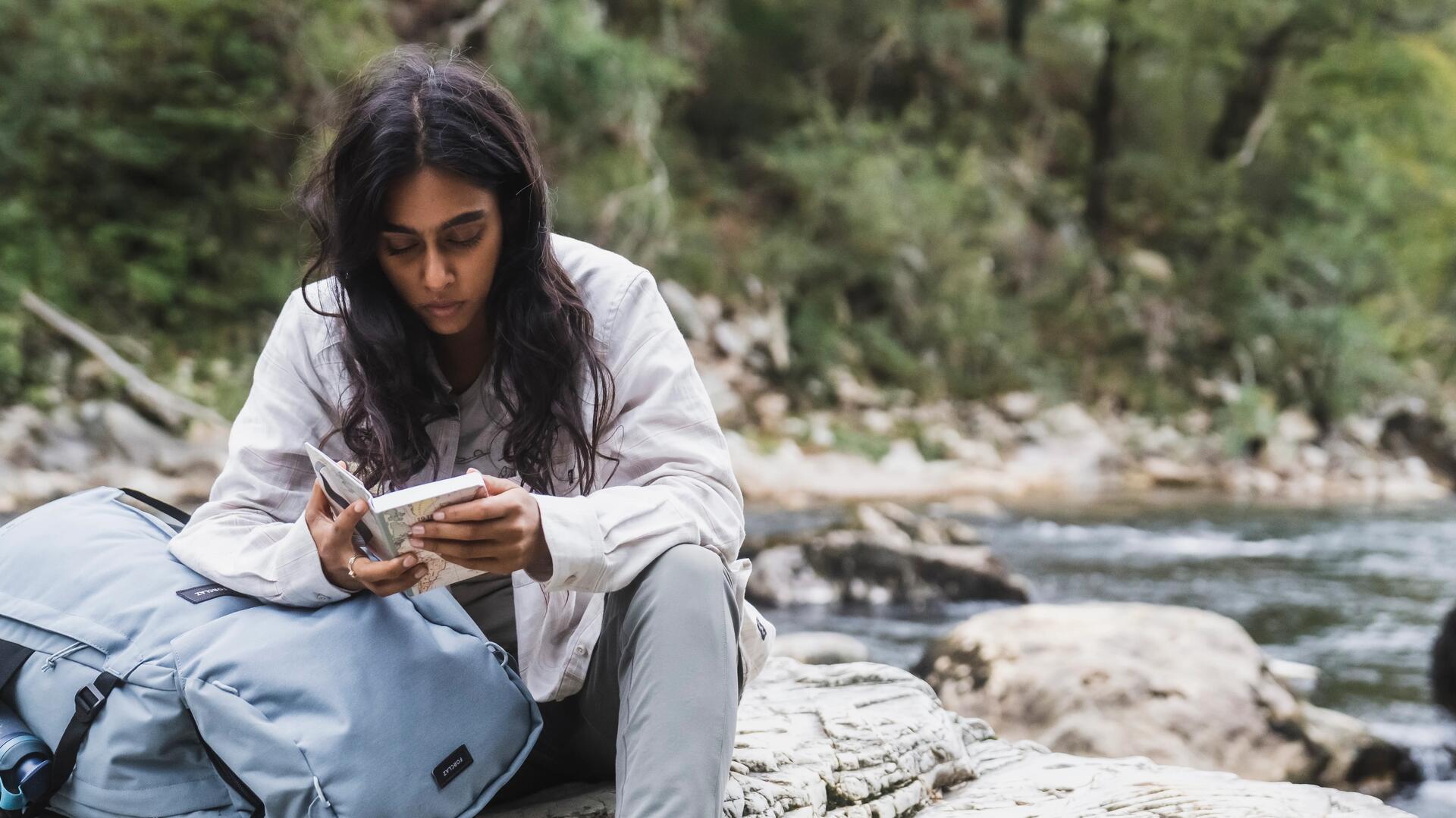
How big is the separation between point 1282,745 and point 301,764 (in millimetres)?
3115

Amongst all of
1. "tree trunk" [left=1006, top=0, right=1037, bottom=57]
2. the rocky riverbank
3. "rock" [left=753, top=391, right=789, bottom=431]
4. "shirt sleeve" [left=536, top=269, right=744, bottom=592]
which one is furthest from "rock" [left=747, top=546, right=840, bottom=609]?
"tree trunk" [left=1006, top=0, right=1037, bottom=57]

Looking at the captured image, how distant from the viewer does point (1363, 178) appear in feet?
53.6

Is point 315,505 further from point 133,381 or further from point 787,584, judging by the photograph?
point 133,381

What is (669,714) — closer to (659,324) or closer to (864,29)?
(659,324)

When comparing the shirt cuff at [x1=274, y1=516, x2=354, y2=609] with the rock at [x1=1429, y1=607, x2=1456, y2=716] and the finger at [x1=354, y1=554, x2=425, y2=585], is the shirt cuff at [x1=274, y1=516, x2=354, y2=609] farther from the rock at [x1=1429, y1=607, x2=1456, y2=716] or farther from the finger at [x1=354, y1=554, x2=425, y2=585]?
the rock at [x1=1429, y1=607, x2=1456, y2=716]

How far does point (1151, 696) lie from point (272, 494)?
2.75 meters

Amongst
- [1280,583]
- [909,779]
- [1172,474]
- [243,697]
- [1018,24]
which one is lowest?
[1172,474]

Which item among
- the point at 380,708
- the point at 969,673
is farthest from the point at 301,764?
the point at 969,673

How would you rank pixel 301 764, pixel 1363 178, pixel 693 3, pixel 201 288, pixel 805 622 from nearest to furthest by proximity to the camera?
1. pixel 301 764
2. pixel 805 622
3. pixel 201 288
4. pixel 693 3
5. pixel 1363 178

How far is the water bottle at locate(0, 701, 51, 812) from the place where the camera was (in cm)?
148

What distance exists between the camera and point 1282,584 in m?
7.32

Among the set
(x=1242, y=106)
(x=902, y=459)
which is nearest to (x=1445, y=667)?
(x=902, y=459)

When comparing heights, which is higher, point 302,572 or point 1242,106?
point 1242,106

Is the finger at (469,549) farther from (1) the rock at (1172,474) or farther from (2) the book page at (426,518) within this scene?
(1) the rock at (1172,474)
